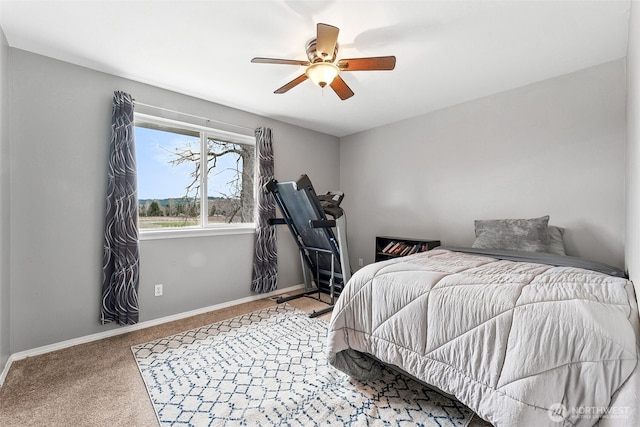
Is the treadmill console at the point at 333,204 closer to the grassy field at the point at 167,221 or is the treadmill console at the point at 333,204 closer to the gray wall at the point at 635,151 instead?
the grassy field at the point at 167,221

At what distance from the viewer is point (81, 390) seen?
5.80 feet

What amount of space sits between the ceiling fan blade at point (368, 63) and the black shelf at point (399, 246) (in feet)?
7.08

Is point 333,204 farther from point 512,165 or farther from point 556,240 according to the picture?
point 556,240

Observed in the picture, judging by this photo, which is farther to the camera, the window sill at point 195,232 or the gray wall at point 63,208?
the window sill at point 195,232

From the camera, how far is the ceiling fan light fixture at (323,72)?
1.97 metres

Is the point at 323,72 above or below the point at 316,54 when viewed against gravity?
below

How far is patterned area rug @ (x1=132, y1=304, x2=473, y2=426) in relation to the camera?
4.97ft

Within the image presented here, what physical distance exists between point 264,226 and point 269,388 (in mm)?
2028

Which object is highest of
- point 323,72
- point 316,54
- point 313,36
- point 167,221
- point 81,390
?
point 313,36

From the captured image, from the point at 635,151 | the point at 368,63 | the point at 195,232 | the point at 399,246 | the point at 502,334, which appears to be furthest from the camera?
the point at 399,246

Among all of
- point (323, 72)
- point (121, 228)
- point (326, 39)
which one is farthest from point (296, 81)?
point (121, 228)

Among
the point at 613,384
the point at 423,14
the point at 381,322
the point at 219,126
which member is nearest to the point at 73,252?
the point at 219,126

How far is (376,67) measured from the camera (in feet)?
6.50

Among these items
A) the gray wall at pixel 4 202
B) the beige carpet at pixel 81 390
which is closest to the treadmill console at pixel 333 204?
the beige carpet at pixel 81 390
